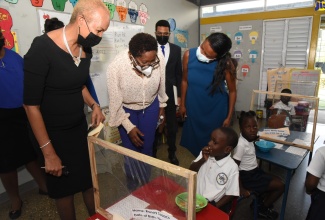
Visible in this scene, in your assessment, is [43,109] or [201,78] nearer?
[43,109]

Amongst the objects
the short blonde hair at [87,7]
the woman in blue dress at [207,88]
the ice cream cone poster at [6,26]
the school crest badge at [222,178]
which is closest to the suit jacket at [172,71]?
the woman in blue dress at [207,88]

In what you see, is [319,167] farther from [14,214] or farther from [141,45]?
[14,214]

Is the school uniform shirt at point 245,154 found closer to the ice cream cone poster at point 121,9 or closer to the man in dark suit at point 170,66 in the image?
the man in dark suit at point 170,66

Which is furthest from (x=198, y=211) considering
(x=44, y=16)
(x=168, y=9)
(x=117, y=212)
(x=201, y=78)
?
(x=168, y=9)

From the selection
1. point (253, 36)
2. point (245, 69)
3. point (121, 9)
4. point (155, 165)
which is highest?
point (121, 9)

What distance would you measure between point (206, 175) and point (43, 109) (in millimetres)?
1006

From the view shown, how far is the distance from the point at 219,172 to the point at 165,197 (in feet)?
1.84

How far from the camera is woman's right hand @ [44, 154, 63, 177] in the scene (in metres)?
1.11

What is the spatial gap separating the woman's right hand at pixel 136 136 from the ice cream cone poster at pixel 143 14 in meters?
2.47

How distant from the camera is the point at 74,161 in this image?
50.3 inches

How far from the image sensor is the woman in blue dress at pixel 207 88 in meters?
1.89

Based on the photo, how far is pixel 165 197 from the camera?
3.15 ft

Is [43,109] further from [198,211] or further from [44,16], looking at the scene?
[44,16]

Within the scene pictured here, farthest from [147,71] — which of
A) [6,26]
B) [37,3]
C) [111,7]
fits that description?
[111,7]
